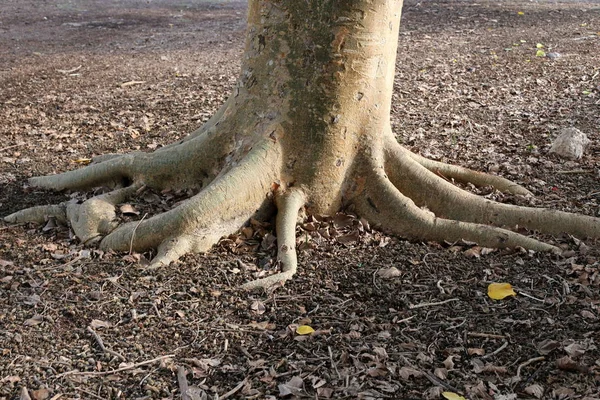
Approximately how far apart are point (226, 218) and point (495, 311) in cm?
172

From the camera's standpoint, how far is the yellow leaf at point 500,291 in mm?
3477

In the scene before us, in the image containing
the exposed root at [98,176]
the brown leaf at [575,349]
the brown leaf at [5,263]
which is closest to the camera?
the brown leaf at [575,349]

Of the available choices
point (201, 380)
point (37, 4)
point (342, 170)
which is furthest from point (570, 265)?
point (37, 4)

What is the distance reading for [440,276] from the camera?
371 cm

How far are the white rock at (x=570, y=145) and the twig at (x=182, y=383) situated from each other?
409 cm

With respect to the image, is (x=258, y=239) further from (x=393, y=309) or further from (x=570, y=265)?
(x=570, y=265)

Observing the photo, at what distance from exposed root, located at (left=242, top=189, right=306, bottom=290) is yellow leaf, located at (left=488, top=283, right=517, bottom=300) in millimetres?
A: 1116

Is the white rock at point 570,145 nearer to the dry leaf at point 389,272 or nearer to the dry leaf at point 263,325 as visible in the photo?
the dry leaf at point 389,272

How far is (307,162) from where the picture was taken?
4.21 meters

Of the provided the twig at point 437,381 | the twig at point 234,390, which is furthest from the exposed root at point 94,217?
the twig at point 437,381

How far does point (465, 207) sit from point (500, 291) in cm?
98

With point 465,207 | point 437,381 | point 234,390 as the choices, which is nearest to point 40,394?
point 234,390

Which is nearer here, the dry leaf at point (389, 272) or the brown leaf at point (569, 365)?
the brown leaf at point (569, 365)

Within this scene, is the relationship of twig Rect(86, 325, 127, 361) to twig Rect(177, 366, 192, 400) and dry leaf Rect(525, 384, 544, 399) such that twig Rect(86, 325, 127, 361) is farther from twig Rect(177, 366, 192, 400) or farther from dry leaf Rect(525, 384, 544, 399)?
dry leaf Rect(525, 384, 544, 399)
